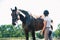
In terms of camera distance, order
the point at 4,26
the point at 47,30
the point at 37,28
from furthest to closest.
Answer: the point at 4,26 → the point at 37,28 → the point at 47,30

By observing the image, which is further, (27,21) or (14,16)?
(27,21)

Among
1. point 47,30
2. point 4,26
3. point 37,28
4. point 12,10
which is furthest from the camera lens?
point 4,26

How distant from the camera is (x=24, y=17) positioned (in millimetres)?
12461

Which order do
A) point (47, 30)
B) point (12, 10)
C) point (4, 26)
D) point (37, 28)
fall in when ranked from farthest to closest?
point (4, 26), point (37, 28), point (12, 10), point (47, 30)

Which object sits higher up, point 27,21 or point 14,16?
point 14,16

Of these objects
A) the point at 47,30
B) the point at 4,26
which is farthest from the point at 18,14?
the point at 4,26

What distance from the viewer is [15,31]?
242 ft

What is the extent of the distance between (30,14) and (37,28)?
33.5 inches

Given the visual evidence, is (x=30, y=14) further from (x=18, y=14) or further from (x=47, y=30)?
(x=47, y=30)

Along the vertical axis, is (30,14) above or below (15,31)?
above

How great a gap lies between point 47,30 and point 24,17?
3.13m

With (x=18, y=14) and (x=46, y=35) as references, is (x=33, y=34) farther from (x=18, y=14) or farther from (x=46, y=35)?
(x=46, y=35)

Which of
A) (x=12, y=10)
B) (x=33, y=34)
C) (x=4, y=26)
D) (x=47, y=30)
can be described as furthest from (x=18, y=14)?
(x=4, y=26)

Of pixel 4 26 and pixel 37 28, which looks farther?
pixel 4 26
